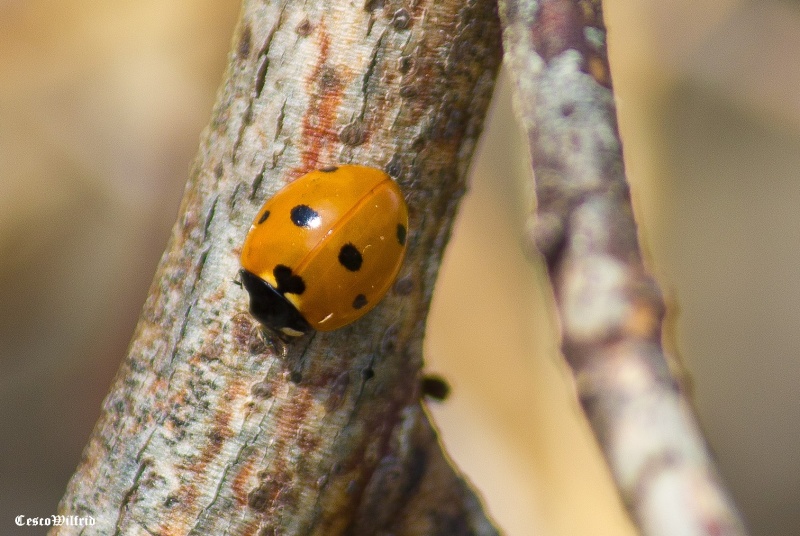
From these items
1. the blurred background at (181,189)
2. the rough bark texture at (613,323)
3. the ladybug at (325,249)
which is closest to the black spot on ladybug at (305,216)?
the ladybug at (325,249)

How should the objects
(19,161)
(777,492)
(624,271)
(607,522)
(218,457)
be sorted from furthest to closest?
(607,522)
(777,492)
(19,161)
(218,457)
(624,271)

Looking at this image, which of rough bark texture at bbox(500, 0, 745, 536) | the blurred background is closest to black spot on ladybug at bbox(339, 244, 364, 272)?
rough bark texture at bbox(500, 0, 745, 536)

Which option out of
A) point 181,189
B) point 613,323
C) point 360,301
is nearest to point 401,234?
point 360,301

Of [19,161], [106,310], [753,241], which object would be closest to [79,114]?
[19,161]

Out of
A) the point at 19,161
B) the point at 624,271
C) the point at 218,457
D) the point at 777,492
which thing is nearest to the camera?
the point at 624,271

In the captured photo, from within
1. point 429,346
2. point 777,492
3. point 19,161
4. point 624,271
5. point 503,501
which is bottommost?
point 503,501

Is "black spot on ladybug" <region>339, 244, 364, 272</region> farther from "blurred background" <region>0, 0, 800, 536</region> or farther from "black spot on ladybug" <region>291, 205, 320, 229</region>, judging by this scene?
"blurred background" <region>0, 0, 800, 536</region>

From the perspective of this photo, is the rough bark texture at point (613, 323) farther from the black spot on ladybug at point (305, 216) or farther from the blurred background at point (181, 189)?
the blurred background at point (181, 189)

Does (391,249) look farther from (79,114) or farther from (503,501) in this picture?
(503,501)
